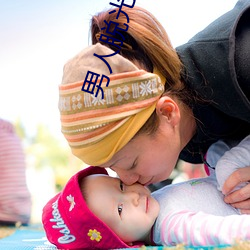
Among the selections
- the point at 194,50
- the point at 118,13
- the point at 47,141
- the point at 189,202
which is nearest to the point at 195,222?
the point at 189,202

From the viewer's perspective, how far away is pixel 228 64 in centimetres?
105

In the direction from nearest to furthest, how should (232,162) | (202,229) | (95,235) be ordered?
(202,229) < (95,235) < (232,162)

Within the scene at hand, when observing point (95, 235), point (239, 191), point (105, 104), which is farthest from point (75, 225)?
point (239, 191)

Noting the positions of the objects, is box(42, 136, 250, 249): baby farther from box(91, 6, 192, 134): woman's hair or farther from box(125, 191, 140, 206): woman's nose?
box(91, 6, 192, 134): woman's hair

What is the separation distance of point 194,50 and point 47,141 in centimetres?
258

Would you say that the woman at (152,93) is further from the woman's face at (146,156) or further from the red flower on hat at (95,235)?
the red flower on hat at (95,235)

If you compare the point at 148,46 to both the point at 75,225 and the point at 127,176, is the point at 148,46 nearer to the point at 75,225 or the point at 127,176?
the point at 127,176

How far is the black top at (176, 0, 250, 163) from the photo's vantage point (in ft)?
3.49

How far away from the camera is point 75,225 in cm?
105

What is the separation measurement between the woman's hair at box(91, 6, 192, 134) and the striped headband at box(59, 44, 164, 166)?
41 mm

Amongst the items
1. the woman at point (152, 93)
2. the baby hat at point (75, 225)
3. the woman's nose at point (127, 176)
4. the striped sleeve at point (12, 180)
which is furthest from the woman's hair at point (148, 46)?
the striped sleeve at point (12, 180)

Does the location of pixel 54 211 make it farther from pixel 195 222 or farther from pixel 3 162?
pixel 3 162

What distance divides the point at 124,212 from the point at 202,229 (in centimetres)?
20

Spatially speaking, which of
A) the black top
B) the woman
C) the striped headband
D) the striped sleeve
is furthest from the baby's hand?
the striped sleeve
